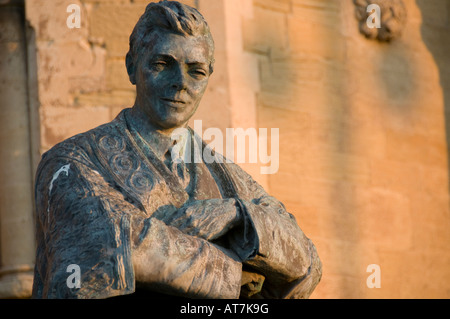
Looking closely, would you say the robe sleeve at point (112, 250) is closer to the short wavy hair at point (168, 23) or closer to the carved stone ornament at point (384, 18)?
the short wavy hair at point (168, 23)

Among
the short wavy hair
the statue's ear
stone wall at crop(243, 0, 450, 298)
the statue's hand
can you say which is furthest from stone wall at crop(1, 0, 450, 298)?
the statue's hand

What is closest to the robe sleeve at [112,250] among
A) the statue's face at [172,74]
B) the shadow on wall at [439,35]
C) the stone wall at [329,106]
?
the statue's face at [172,74]

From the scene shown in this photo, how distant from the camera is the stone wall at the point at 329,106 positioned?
6.87m

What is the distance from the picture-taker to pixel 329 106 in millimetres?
7469

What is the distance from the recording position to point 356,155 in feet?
24.6

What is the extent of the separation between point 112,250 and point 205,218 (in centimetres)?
33

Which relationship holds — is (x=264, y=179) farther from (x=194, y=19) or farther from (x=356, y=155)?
(x=194, y=19)

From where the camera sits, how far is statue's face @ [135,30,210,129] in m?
4.22

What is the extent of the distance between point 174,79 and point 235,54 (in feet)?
9.09

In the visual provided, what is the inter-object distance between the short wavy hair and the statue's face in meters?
0.02

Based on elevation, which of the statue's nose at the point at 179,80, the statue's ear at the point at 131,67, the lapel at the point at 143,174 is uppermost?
the statue's ear at the point at 131,67

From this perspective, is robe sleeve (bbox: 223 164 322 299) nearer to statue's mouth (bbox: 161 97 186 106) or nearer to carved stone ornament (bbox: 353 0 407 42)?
statue's mouth (bbox: 161 97 186 106)

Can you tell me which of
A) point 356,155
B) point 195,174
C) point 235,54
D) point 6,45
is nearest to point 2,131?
point 6,45

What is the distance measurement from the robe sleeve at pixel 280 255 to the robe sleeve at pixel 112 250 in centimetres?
10
